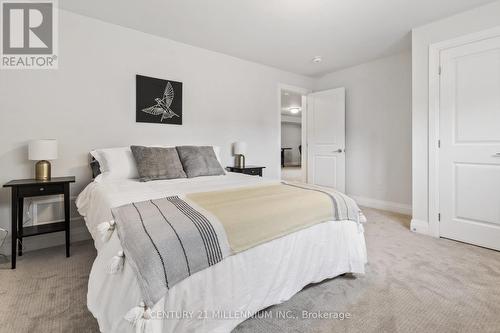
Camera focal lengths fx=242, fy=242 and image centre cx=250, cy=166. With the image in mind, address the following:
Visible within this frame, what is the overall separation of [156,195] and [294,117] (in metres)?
9.28

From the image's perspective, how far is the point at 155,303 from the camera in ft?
3.17

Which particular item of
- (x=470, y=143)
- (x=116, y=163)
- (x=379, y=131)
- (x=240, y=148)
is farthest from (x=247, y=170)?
(x=470, y=143)

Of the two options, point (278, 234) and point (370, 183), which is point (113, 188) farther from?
point (370, 183)

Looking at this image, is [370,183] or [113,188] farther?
[370,183]

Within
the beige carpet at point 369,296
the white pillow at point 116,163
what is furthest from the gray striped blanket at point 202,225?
the white pillow at point 116,163

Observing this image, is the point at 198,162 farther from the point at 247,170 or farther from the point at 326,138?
the point at 326,138

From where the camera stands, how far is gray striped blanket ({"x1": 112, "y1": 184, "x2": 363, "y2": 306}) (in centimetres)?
101

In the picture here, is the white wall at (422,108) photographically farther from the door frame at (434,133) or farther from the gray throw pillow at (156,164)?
the gray throw pillow at (156,164)

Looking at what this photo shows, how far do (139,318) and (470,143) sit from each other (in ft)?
10.8

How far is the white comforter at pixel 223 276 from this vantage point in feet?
3.46

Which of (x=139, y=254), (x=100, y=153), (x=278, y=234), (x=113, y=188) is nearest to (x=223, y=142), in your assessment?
(x=100, y=153)

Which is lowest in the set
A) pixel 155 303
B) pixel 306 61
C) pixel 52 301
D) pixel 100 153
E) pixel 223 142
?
pixel 52 301

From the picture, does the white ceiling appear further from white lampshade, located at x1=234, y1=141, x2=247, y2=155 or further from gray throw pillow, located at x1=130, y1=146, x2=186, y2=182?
gray throw pillow, located at x1=130, y1=146, x2=186, y2=182

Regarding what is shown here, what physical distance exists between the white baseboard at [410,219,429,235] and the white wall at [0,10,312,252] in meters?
2.60
